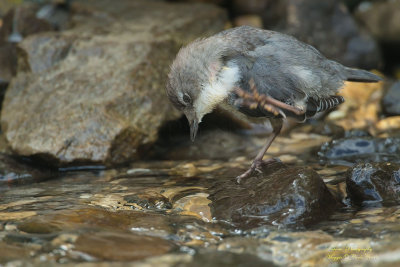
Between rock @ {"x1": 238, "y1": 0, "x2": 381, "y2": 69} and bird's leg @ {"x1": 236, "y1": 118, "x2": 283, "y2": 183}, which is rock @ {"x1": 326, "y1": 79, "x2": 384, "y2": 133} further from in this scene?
bird's leg @ {"x1": 236, "y1": 118, "x2": 283, "y2": 183}

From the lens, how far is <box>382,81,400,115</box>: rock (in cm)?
661

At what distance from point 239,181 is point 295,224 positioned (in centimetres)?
116

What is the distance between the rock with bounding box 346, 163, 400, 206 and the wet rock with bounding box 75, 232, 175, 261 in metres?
1.69

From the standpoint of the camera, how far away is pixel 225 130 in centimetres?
659

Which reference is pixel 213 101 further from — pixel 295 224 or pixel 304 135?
pixel 304 135

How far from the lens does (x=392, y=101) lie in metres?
6.68

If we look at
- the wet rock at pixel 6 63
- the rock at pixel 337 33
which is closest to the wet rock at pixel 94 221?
the wet rock at pixel 6 63

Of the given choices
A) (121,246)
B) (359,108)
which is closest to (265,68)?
(121,246)

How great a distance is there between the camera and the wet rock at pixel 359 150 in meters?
5.26

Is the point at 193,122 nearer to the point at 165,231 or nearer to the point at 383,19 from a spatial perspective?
the point at 165,231

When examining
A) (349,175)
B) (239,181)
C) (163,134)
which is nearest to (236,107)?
(239,181)

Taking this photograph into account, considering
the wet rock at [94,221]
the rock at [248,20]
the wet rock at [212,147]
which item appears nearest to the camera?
the wet rock at [94,221]

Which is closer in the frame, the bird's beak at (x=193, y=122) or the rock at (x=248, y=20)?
the bird's beak at (x=193, y=122)

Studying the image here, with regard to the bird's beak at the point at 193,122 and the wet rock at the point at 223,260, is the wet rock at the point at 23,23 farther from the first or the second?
the wet rock at the point at 223,260
